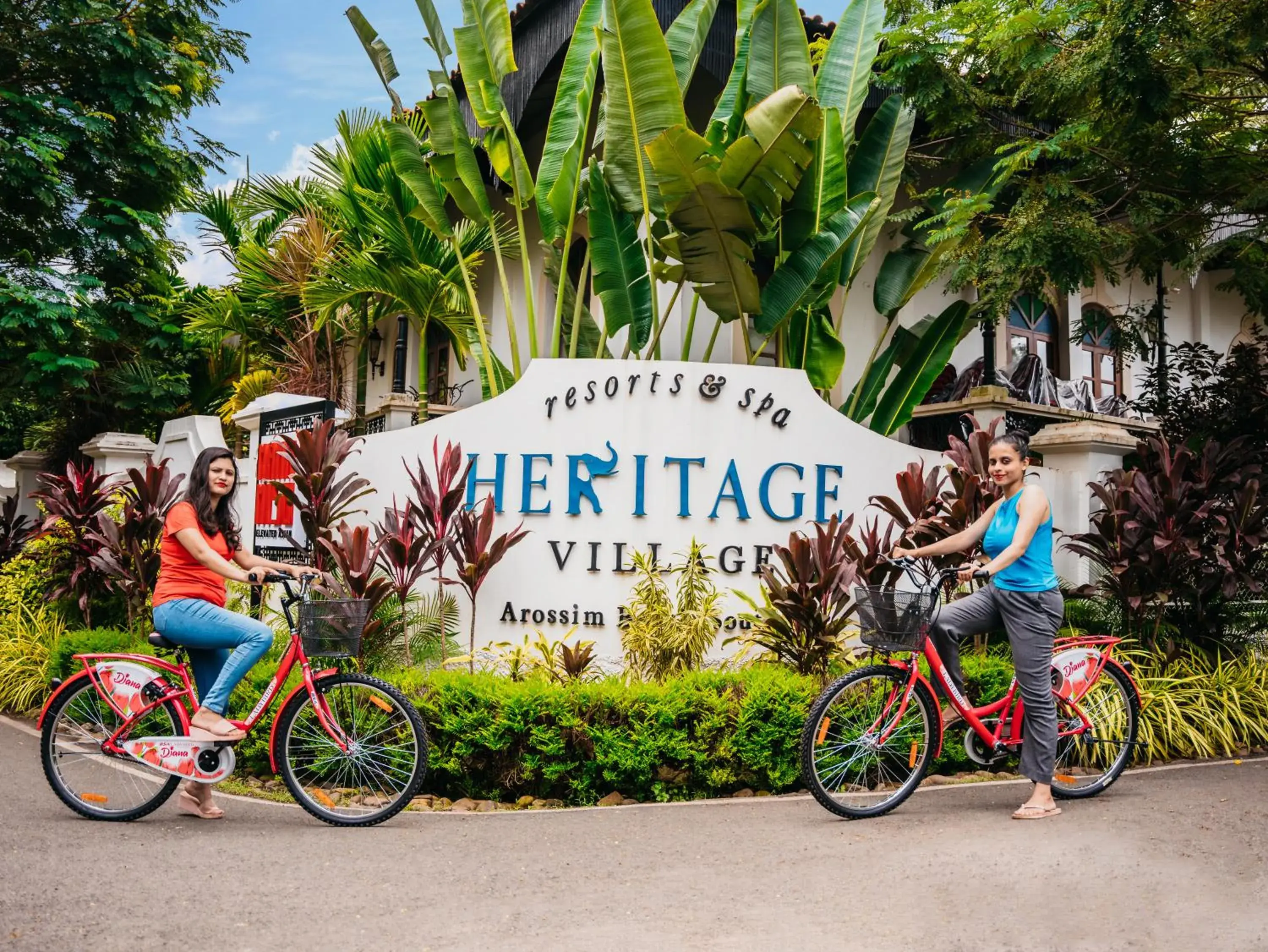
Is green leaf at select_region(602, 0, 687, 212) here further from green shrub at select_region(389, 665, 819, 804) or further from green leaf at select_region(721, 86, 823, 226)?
green shrub at select_region(389, 665, 819, 804)

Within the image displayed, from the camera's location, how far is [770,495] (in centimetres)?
874

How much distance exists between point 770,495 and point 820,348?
6.08ft

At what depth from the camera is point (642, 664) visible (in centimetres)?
781

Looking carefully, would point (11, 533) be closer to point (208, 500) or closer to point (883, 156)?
point (208, 500)

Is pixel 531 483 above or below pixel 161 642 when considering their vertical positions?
above

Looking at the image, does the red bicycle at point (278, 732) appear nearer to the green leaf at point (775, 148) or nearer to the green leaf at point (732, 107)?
the green leaf at point (775, 148)

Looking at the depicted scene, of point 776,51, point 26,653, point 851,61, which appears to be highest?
point 851,61

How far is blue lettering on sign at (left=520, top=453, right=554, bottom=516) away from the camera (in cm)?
858

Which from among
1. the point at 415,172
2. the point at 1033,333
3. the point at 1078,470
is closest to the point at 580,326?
the point at 415,172

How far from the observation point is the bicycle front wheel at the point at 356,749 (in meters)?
5.64

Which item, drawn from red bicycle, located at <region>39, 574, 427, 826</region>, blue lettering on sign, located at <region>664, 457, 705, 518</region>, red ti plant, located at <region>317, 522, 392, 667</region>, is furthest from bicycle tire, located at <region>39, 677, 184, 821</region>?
blue lettering on sign, located at <region>664, 457, 705, 518</region>

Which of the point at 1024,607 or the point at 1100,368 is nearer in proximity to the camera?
the point at 1024,607

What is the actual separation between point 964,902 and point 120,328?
556 inches

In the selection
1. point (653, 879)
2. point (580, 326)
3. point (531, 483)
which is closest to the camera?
point (653, 879)
